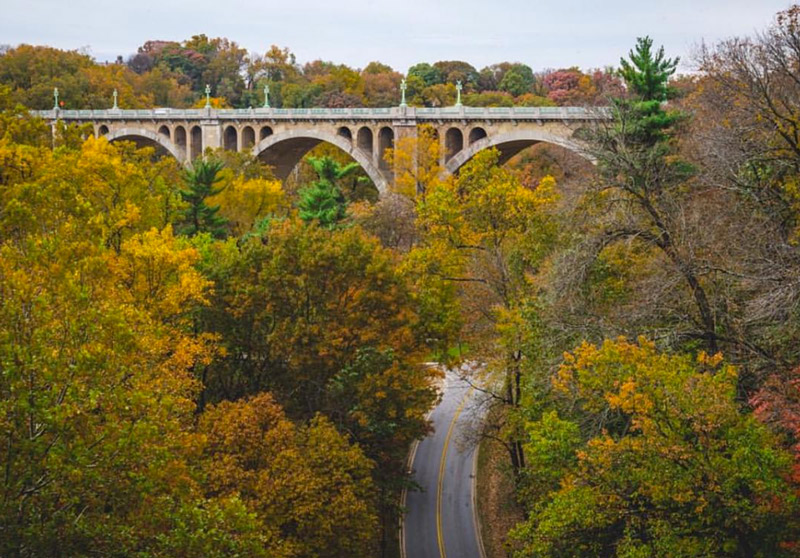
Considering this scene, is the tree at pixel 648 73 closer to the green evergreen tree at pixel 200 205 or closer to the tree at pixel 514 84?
the green evergreen tree at pixel 200 205

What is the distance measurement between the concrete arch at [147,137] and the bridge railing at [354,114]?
107cm

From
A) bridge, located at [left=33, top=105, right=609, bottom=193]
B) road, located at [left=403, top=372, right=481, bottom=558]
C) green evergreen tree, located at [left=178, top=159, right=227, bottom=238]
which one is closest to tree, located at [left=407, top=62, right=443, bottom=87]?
bridge, located at [left=33, top=105, right=609, bottom=193]

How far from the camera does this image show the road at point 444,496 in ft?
87.9

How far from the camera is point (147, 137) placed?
73.3 m

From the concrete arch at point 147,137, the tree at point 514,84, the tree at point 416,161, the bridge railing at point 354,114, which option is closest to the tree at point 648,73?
the bridge railing at point 354,114

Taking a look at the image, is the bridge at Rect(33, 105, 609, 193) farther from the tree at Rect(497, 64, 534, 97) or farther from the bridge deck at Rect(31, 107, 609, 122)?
the tree at Rect(497, 64, 534, 97)

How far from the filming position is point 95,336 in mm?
14828

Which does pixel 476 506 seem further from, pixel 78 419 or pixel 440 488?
pixel 78 419

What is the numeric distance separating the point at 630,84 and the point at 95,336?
58.1 ft

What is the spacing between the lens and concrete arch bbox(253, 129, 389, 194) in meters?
55.5

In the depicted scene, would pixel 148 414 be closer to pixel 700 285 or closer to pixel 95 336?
pixel 95 336

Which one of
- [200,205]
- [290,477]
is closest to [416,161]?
[200,205]

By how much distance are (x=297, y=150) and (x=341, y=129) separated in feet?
27.2

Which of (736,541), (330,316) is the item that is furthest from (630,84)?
(736,541)
